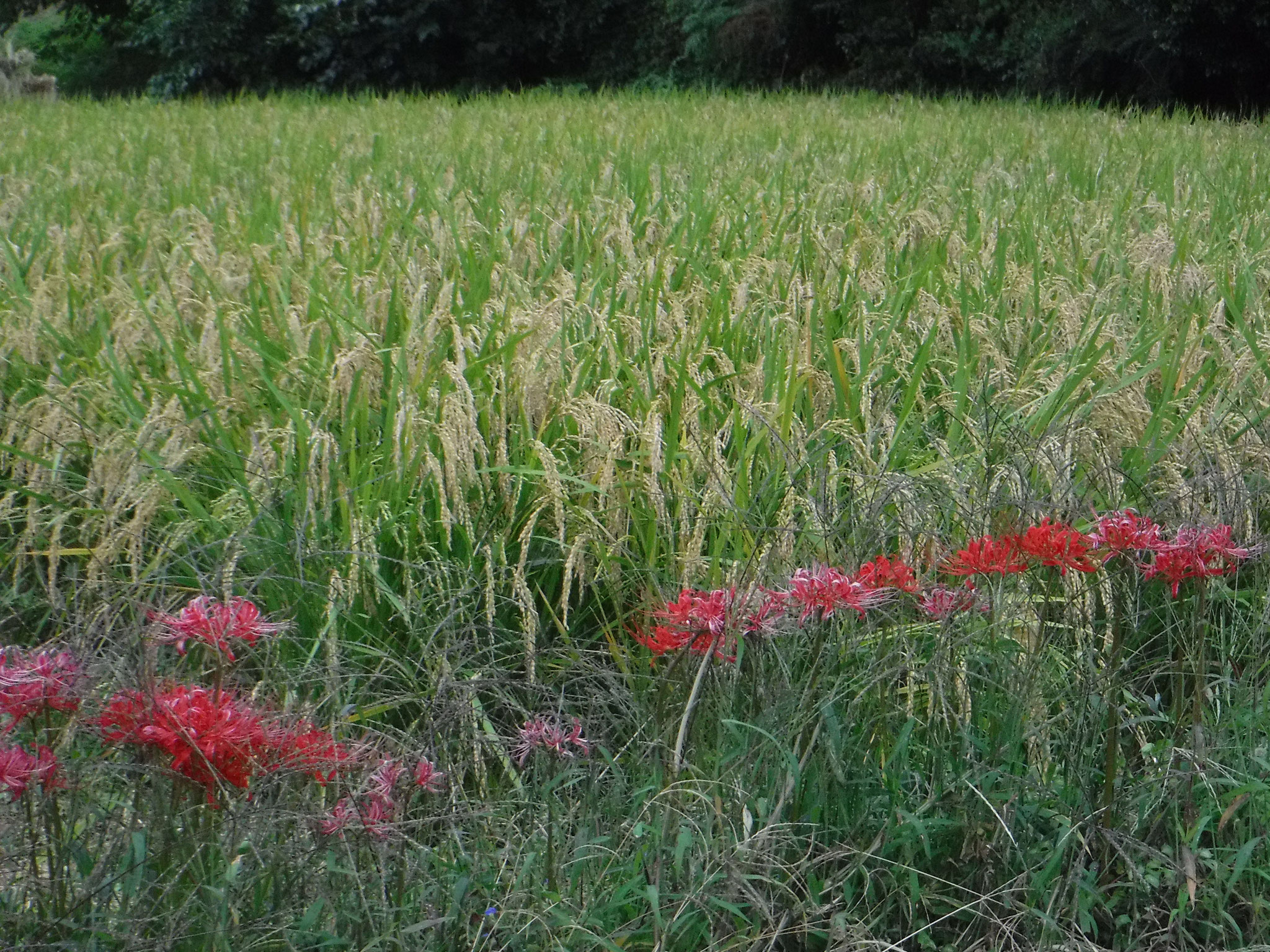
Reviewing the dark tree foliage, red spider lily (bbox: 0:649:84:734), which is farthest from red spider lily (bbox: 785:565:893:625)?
the dark tree foliage

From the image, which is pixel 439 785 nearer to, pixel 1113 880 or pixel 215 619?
pixel 215 619

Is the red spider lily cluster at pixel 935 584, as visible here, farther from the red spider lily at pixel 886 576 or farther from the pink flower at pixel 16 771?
the pink flower at pixel 16 771

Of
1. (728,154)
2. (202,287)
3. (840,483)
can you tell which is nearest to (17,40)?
(728,154)

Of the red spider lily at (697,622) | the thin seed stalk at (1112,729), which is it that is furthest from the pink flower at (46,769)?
the thin seed stalk at (1112,729)

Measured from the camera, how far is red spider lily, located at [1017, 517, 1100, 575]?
1.42m

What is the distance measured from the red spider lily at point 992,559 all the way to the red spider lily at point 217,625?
2.47ft

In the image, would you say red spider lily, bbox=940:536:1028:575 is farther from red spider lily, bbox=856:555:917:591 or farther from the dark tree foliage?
the dark tree foliage

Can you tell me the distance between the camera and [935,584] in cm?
152

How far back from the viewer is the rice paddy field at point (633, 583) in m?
1.33

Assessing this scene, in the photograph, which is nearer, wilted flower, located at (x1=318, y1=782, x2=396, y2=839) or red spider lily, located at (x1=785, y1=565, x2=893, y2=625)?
wilted flower, located at (x1=318, y1=782, x2=396, y2=839)

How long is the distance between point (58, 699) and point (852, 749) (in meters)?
0.88

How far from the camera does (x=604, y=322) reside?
2.40 meters

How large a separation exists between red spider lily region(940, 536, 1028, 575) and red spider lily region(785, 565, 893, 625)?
111 millimetres

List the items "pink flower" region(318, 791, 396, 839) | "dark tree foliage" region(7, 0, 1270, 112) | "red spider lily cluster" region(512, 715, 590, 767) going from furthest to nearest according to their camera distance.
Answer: "dark tree foliage" region(7, 0, 1270, 112)
"red spider lily cluster" region(512, 715, 590, 767)
"pink flower" region(318, 791, 396, 839)
